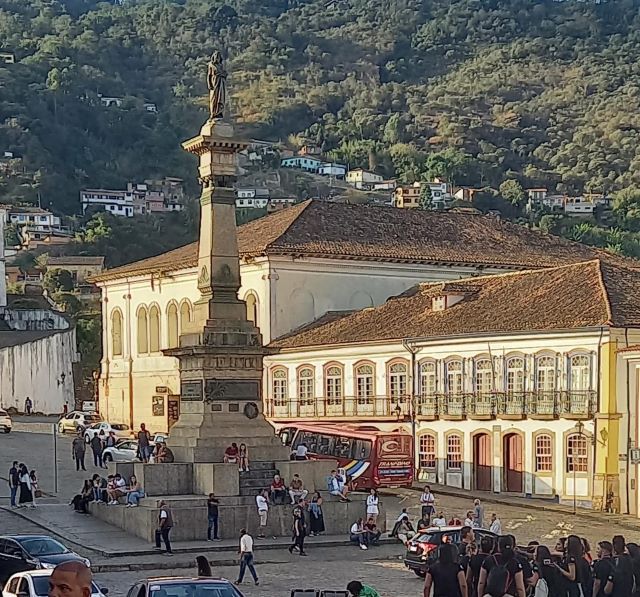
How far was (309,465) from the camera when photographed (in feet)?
102

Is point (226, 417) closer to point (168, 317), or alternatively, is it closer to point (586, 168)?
point (168, 317)

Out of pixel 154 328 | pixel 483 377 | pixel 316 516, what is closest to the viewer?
pixel 316 516

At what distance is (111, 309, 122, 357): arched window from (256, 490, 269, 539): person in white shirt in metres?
37.0

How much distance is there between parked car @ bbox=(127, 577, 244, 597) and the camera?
14.6m

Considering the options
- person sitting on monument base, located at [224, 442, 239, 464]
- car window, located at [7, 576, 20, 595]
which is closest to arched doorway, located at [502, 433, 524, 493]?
person sitting on monument base, located at [224, 442, 239, 464]

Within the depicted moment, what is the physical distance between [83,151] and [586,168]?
6814cm

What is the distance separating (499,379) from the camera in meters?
43.7

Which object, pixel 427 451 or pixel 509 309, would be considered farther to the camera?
pixel 427 451

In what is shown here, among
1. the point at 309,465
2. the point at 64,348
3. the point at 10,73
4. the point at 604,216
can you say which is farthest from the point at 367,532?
the point at 10,73

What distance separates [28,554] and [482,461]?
24.3 meters

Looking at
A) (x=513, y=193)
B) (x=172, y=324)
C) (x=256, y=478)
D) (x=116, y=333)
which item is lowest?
(x=256, y=478)

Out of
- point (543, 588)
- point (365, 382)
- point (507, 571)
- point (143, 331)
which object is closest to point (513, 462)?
point (365, 382)

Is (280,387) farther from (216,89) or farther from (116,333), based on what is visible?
(216,89)

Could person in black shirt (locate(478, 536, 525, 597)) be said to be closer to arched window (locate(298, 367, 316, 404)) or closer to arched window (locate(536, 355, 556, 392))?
arched window (locate(536, 355, 556, 392))
